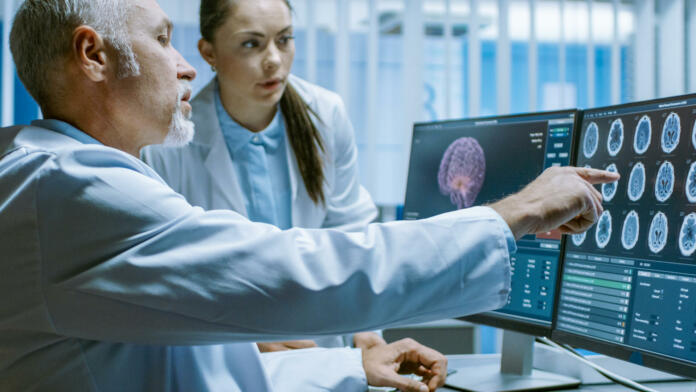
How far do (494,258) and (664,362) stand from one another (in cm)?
34

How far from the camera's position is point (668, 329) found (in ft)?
3.08

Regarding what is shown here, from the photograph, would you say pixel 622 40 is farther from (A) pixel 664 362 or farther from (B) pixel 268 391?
(B) pixel 268 391

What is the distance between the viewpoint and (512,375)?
127 cm

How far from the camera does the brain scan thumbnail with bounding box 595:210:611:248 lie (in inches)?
42.1

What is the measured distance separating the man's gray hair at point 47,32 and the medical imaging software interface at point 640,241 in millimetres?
809

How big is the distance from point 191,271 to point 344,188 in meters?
1.16

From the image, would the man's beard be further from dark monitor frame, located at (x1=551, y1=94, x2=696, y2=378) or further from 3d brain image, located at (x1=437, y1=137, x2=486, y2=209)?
dark monitor frame, located at (x1=551, y1=94, x2=696, y2=378)

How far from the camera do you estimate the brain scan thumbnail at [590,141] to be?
1123 millimetres

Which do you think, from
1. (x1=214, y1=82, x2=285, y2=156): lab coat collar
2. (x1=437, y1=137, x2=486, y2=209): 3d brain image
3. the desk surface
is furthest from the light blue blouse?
the desk surface

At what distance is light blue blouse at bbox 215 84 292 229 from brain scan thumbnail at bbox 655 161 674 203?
1.01 m

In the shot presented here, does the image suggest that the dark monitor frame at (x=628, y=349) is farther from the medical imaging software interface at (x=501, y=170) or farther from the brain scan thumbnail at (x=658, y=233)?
the brain scan thumbnail at (x=658, y=233)

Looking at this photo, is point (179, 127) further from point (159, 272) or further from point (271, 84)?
point (271, 84)

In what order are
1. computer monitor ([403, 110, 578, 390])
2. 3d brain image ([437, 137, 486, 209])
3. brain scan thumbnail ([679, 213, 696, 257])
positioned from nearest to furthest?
brain scan thumbnail ([679, 213, 696, 257])
computer monitor ([403, 110, 578, 390])
3d brain image ([437, 137, 486, 209])

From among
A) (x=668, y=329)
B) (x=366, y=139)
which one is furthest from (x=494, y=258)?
(x=366, y=139)
